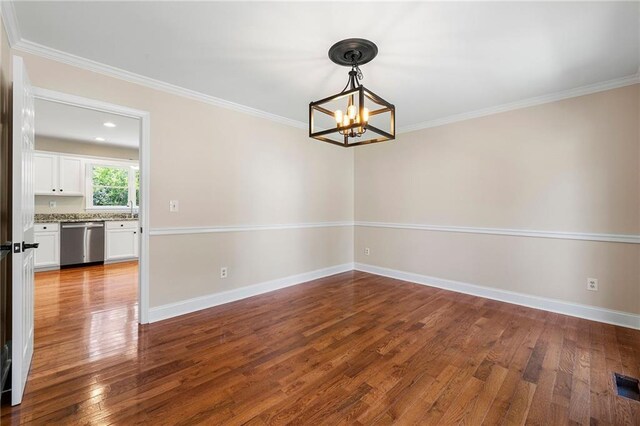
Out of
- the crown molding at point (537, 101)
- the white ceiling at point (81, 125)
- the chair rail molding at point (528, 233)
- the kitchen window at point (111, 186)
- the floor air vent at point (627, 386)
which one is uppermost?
the white ceiling at point (81, 125)

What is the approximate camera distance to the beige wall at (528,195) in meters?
2.94

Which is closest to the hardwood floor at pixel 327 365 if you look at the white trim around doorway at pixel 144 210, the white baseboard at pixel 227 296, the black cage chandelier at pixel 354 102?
the white baseboard at pixel 227 296

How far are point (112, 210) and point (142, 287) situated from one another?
454cm

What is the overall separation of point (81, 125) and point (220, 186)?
3.00 metres

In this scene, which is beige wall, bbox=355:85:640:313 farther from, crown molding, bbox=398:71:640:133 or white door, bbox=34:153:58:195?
white door, bbox=34:153:58:195

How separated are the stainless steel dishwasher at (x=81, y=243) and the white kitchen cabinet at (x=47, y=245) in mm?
68

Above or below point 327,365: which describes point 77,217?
above

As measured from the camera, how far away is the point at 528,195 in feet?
11.4

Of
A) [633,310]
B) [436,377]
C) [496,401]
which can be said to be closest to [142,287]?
[436,377]

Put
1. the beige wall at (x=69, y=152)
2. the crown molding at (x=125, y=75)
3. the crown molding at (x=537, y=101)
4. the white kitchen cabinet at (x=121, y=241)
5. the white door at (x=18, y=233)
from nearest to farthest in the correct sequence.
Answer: the white door at (x=18, y=233) → the crown molding at (x=125, y=75) → the crown molding at (x=537, y=101) → the beige wall at (x=69, y=152) → the white kitchen cabinet at (x=121, y=241)

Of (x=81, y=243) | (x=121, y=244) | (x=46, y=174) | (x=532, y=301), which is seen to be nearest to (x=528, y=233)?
(x=532, y=301)

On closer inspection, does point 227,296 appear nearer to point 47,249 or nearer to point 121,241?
point 121,241

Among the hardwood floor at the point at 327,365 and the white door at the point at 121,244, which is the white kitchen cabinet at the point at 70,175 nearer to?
the white door at the point at 121,244

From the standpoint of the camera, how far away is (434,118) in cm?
414
